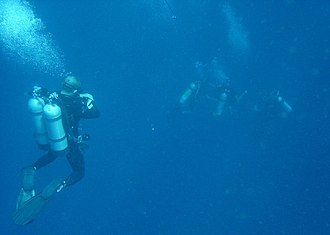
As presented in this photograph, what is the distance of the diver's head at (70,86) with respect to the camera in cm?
595

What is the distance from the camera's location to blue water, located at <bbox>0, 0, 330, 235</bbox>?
16.8 meters

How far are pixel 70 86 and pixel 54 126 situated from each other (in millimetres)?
721

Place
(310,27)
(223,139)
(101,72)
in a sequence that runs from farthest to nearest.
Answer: (310,27) → (101,72) → (223,139)

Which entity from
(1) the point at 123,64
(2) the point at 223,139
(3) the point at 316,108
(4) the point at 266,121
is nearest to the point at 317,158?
(3) the point at 316,108

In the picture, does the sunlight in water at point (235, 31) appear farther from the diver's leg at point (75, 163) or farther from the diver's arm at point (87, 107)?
the diver's arm at point (87, 107)

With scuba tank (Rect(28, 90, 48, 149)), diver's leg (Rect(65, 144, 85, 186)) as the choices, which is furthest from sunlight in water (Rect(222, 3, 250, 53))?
scuba tank (Rect(28, 90, 48, 149))

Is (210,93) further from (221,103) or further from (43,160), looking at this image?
(43,160)

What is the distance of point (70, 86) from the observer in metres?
5.96

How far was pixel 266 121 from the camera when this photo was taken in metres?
12.8

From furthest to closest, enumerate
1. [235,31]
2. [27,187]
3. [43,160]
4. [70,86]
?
[235,31]
[43,160]
[27,187]
[70,86]

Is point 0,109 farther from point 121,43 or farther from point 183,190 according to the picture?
point 183,190

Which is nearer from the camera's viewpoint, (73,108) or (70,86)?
(70,86)

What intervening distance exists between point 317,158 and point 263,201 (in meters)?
5.64

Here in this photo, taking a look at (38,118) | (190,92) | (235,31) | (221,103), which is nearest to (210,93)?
Result: (221,103)
